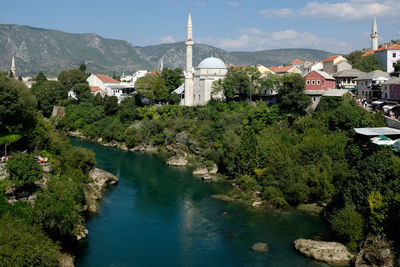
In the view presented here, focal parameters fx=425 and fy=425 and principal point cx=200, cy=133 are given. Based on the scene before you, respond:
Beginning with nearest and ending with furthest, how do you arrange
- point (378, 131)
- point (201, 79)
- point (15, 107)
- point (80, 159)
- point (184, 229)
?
point (184, 229) < point (15, 107) < point (378, 131) < point (80, 159) < point (201, 79)

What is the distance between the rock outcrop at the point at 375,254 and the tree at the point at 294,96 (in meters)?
16.8

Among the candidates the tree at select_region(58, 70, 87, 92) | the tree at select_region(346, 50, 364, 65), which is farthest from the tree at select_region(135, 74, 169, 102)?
the tree at select_region(346, 50, 364, 65)

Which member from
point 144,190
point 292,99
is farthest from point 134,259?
point 292,99

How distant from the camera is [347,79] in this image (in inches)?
1432

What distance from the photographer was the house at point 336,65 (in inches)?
1612

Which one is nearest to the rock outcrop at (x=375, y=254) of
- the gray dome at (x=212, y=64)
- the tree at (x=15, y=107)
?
the tree at (x=15, y=107)

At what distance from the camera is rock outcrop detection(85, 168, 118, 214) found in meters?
A: 21.7

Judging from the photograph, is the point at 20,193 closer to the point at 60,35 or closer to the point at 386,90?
the point at 386,90

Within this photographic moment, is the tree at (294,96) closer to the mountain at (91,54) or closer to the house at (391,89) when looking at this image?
the house at (391,89)

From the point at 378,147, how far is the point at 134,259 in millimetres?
12906

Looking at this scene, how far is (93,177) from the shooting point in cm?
2608

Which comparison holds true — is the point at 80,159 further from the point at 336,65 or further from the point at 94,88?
the point at 94,88

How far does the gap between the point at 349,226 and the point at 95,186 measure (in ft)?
47.6

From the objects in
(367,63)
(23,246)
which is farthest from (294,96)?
(23,246)
